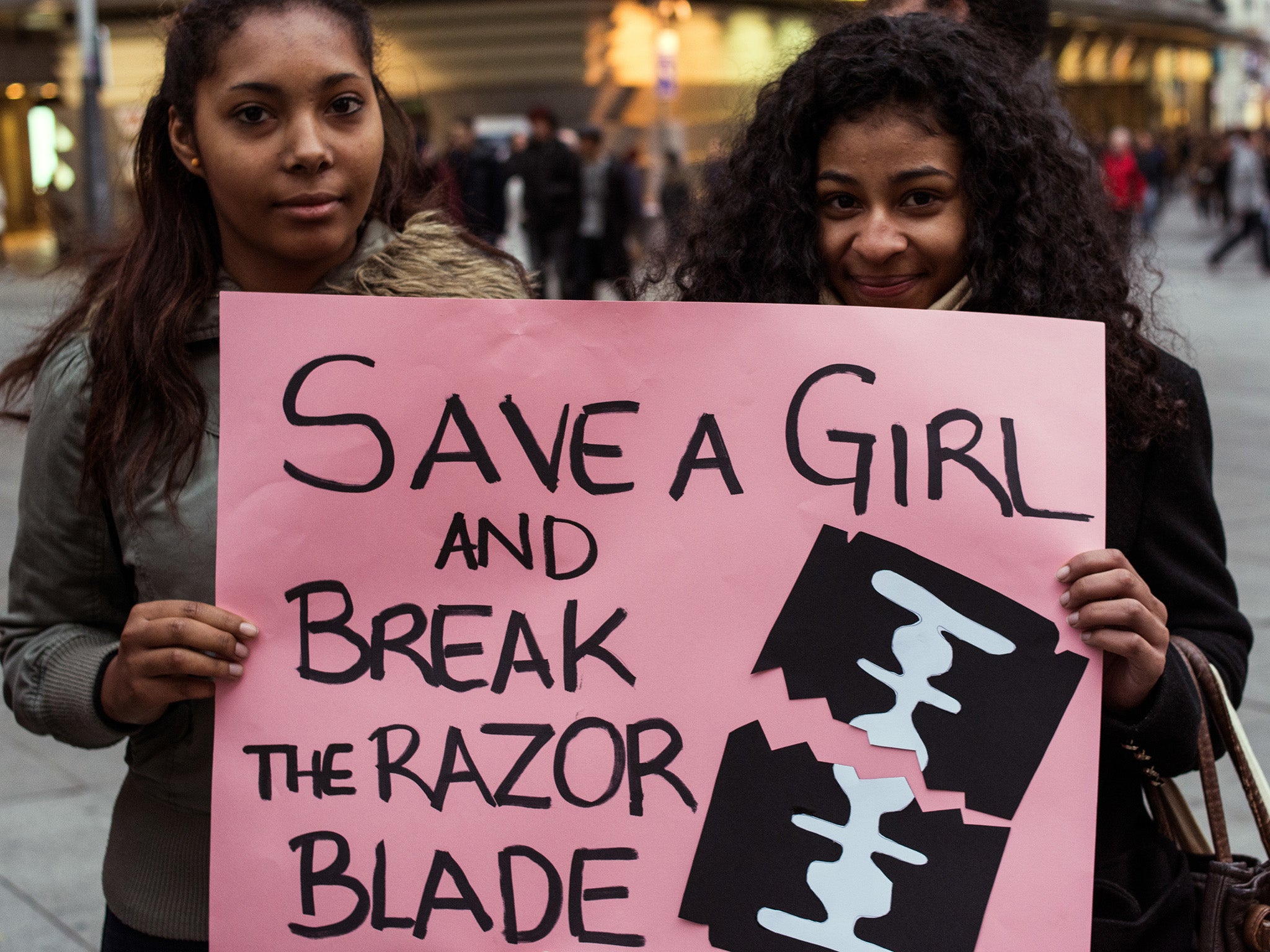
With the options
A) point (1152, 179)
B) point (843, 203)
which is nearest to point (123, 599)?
point (843, 203)

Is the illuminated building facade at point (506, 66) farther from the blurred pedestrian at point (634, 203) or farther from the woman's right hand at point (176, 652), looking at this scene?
the woman's right hand at point (176, 652)

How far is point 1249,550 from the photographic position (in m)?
5.89

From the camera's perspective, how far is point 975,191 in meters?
1.66

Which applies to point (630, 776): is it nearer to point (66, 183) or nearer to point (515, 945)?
point (515, 945)

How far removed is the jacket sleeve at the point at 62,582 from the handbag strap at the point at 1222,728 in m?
1.26

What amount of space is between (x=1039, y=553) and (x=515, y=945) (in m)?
0.71

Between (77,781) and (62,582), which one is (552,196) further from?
(62,582)

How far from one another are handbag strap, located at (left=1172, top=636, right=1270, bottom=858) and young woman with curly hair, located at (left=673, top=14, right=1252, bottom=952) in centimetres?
5

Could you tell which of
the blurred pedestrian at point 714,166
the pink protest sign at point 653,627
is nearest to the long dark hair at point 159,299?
the pink protest sign at point 653,627

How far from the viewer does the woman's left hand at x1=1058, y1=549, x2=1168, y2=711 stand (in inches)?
58.0

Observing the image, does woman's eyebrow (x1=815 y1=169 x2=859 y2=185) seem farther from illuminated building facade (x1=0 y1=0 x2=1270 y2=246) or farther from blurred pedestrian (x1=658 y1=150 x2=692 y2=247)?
illuminated building facade (x1=0 y1=0 x2=1270 y2=246)

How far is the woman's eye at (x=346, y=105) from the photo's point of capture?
1705 mm

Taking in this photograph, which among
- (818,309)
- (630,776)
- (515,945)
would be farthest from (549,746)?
(818,309)

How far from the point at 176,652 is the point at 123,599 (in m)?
0.28
